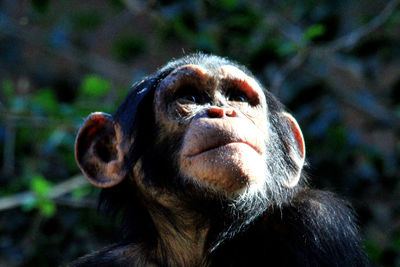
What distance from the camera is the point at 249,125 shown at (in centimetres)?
298

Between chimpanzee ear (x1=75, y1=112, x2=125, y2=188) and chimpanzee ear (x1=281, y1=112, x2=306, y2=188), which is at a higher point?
chimpanzee ear (x1=281, y1=112, x2=306, y2=188)

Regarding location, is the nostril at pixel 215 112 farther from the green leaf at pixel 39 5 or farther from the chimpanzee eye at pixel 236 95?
the green leaf at pixel 39 5

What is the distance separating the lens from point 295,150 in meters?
3.57

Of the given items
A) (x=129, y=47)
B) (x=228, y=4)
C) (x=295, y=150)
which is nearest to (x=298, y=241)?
(x=295, y=150)

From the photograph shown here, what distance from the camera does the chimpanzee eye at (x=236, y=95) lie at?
3.42m

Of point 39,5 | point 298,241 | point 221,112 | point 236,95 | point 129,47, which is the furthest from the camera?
point 129,47

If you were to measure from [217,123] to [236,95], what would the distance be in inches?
24.5

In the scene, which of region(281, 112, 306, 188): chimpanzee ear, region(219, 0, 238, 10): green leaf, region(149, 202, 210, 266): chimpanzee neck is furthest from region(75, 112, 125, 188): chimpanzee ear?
region(219, 0, 238, 10): green leaf

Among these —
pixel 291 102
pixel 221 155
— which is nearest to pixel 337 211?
pixel 221 155

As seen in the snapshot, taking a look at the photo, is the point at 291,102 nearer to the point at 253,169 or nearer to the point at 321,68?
the point at 321,68

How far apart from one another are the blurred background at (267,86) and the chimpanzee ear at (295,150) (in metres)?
1.27

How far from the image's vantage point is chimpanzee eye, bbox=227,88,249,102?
342 centimetres

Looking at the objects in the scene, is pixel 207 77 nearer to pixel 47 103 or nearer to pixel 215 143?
pixel 215 143

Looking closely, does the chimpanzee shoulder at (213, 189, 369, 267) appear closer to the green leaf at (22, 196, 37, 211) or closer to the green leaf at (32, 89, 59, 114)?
the green leaf at (22, 196, 37, 211)
